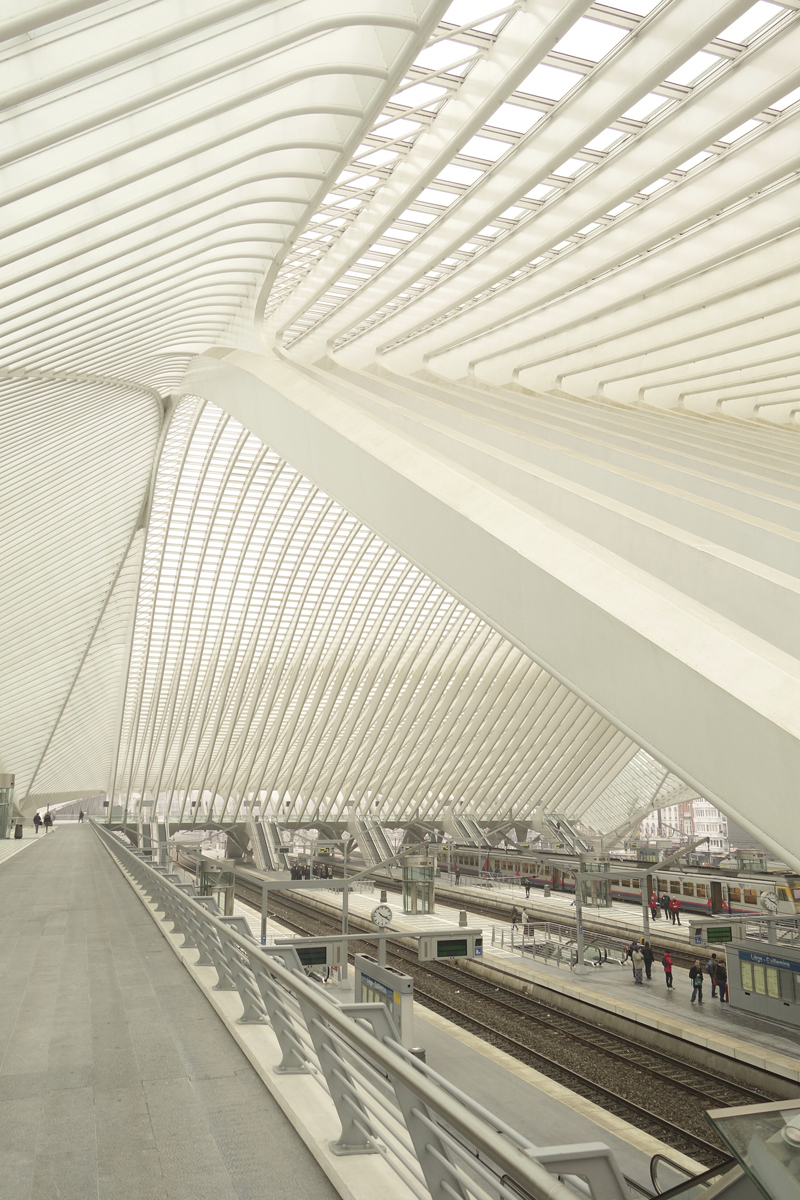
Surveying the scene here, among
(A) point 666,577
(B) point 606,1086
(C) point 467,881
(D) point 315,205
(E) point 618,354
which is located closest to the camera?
(A) point 666,577

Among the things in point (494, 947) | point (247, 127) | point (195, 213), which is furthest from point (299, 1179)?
point (494, 947)

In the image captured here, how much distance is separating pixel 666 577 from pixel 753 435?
10594 millimetres

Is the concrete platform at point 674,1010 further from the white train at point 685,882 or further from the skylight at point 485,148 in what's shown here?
the skylight at point 485,148

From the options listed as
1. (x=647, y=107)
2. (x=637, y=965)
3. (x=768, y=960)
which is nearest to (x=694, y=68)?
(x=647, y=107)

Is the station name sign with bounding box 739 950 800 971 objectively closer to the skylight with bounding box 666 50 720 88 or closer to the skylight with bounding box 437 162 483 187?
the skylight with bounding box 437 162 483 187

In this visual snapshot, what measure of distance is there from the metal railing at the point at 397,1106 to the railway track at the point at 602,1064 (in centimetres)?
833

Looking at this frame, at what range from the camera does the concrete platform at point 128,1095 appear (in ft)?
12.8

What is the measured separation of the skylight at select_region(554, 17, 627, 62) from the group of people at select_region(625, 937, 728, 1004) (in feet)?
56.8

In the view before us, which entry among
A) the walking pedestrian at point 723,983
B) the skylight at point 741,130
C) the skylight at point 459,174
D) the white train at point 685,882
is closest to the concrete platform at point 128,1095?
the skylight at point 459,174

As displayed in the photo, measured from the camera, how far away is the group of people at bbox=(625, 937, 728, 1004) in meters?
19.1

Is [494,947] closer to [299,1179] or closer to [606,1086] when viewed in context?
[606,1086]

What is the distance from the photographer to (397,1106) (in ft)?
14.2

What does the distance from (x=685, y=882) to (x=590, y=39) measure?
32422 mm

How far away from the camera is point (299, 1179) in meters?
3.88
